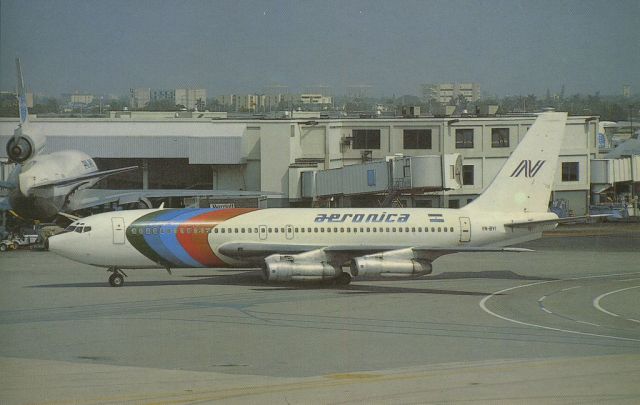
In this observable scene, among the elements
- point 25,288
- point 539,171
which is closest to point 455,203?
point 539,171

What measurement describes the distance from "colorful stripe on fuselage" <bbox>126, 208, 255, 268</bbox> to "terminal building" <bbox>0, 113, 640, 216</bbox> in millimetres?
30750

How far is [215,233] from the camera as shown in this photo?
152 feet

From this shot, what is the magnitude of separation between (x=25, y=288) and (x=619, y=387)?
3153 cm

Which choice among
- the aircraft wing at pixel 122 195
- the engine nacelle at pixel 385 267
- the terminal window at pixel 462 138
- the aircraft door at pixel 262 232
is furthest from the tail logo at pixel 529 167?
the terminal window at pixel 462 138

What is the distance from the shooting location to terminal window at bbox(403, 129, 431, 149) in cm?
8562

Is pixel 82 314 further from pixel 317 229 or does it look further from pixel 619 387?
pixel 619 387

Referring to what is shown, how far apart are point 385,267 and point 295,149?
122ft

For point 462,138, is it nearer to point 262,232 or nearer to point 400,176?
point 400,176

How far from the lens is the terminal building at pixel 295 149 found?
262 ft

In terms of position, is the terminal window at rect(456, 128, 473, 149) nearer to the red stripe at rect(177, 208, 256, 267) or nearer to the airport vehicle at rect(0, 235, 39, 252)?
the airport vehicle at rect(0, 235, 39, 252)

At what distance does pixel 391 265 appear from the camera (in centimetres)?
4491

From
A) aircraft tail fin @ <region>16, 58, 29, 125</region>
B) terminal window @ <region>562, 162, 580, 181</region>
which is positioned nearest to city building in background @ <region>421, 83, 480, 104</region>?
terminal window @ <region>562, 162, 580, 181</region>

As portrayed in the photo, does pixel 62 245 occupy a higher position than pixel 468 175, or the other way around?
pixel 468 175

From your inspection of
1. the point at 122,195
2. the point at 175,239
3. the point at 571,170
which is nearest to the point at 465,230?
the point at 175,239
